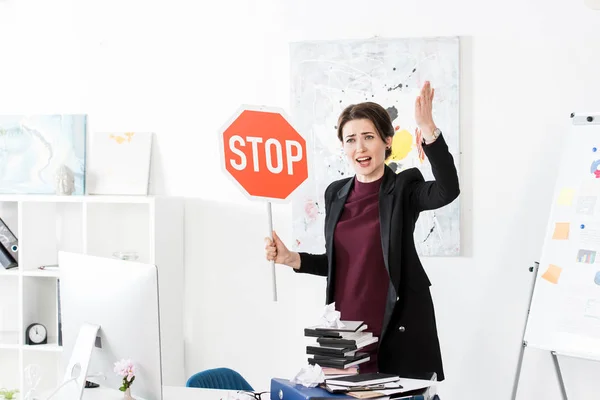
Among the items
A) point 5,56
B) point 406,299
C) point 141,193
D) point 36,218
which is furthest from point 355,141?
point 5,56

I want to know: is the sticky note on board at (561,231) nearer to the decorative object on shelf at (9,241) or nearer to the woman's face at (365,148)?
the woman's face at (365,148)

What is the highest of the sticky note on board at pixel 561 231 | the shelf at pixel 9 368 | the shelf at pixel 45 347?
the sticky note on board at pixel 561 231

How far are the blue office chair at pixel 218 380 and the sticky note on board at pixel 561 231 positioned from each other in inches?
60.6

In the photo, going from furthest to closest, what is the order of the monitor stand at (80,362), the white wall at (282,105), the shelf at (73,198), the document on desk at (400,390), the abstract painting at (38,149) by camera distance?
the abstract painting at (38,149), the shelf at (73,198), the white wall at (282,105), the monitor stand at (80,362), the document on desk at (400,390)

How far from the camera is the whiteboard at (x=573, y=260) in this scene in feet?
10.8

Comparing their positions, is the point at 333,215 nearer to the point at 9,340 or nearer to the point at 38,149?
the point at 38,149

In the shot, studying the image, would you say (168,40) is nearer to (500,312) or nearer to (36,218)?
(36,218)

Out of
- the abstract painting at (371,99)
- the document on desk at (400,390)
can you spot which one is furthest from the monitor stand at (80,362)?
the abstract painting at (371,99)

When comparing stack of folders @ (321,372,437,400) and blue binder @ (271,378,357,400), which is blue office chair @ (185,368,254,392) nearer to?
blue binder @ (271,378,357,400)

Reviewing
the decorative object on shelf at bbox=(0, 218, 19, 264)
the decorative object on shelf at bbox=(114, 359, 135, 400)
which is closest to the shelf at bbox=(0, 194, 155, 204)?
the decorative object on shelf at bbox=(0, 218, 19, 264)

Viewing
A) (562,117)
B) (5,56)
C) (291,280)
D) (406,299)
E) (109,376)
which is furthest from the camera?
(5,56)

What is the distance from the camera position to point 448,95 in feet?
12.6

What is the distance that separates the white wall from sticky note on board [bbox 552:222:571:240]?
330 millimetres

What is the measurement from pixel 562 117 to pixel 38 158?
2852 millimetres
